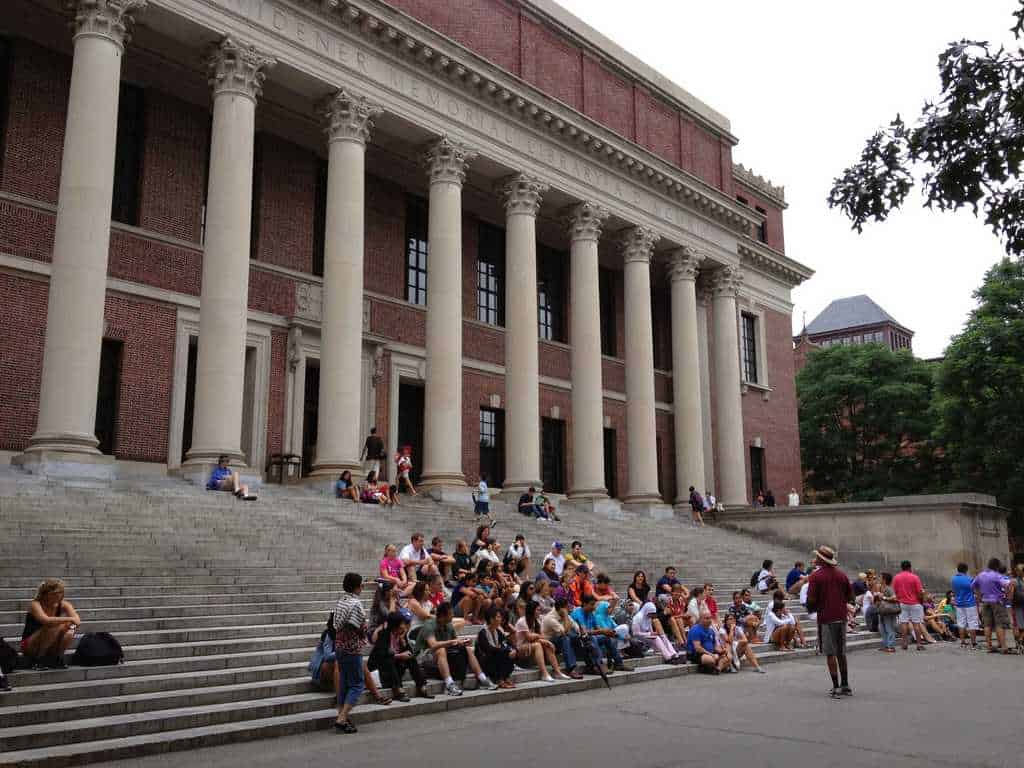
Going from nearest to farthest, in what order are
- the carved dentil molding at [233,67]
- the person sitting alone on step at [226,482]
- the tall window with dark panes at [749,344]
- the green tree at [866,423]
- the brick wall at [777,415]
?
the person sitting alone on step at [226,482]
the carved dentil molding at [233,67]
the brick wall at [777,415]
the tall window with dark panes at [749,344]
the green tree at [866,423]

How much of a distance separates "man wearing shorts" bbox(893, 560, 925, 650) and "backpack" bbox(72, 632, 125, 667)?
14417 mm

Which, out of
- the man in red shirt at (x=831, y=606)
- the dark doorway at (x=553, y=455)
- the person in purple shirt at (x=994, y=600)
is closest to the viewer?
the man in red shirt at (x=831, y=606)

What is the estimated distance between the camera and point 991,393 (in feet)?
131

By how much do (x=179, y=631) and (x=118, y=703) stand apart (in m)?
2.21

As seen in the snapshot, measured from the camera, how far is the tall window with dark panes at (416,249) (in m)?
30.8

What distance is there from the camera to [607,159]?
31594 mm

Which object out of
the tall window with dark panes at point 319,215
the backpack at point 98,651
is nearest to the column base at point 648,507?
the tall window with dark panes at point 319,215

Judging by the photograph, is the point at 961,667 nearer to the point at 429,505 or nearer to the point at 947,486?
the point at 429,505

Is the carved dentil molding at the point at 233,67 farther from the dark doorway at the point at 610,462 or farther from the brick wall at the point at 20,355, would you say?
the dark doorway at the point at 610,462

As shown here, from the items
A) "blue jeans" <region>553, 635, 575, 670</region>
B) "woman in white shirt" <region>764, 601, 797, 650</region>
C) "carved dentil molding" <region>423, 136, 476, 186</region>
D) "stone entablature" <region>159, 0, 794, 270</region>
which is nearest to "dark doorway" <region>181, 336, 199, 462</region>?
"stone entablature" <region>159, 0, 794, 270</region>

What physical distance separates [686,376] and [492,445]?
294 inches

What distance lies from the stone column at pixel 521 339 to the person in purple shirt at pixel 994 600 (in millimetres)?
12332

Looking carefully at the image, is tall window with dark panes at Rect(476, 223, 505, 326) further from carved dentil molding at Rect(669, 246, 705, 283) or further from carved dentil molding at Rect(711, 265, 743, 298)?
carved dentil molding at Rect(711, 265, 743, 298)

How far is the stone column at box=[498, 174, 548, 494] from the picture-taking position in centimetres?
2734
